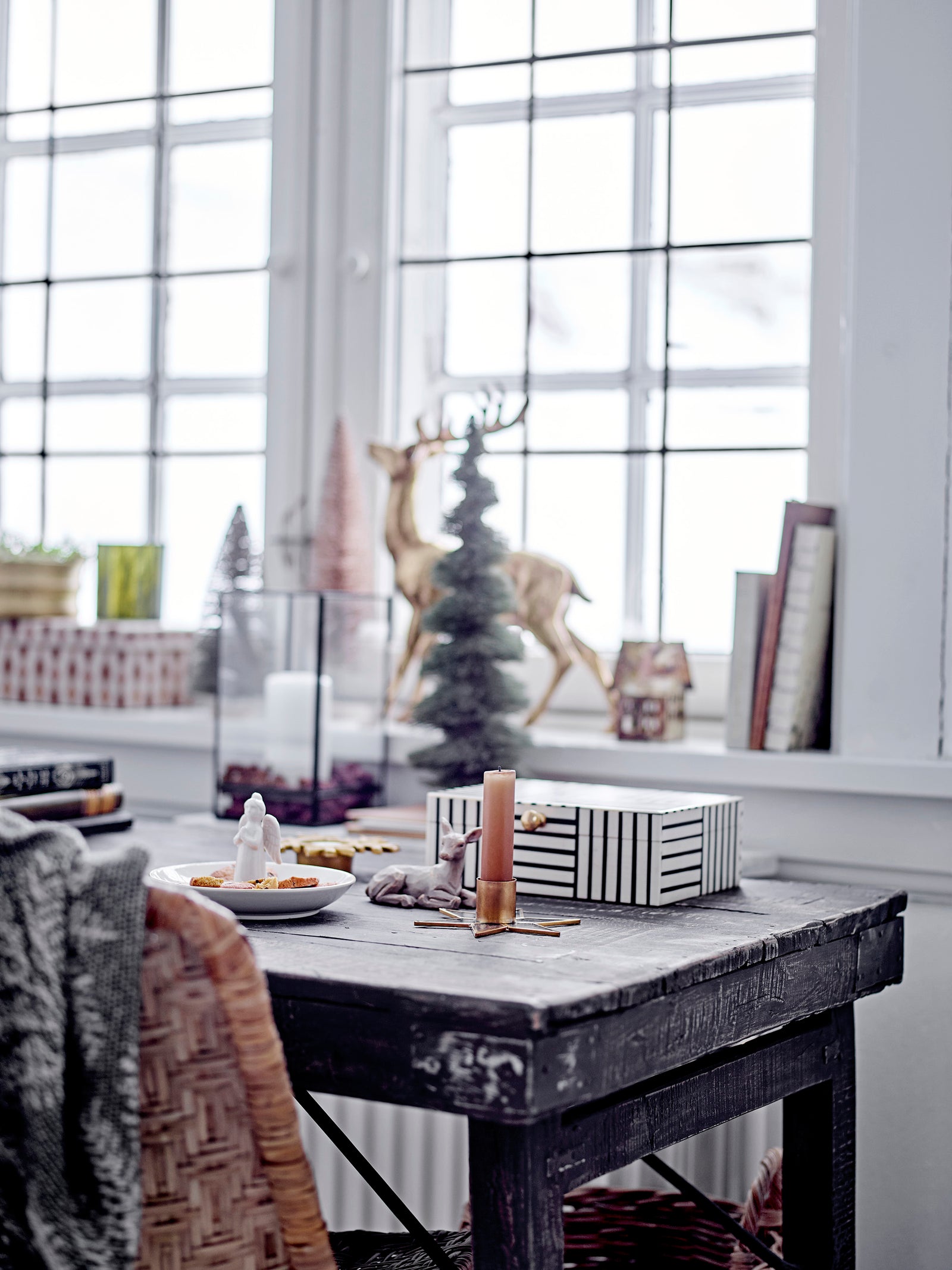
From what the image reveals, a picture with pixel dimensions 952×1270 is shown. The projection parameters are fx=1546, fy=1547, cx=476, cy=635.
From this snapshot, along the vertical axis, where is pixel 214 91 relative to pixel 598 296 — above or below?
above

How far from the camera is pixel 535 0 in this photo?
2482mm

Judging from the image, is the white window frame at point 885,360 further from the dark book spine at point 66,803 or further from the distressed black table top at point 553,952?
the dark book spine at point 66,803

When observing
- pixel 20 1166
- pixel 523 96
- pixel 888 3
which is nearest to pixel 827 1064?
pixel 20 1166

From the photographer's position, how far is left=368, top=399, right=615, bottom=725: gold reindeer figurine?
2.26 m

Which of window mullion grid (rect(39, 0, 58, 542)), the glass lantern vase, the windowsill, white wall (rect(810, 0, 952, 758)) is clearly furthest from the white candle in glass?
window mullion grid (rect(39, 0, 58, 542))

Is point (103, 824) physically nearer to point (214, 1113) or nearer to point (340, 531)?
point (340, 531)

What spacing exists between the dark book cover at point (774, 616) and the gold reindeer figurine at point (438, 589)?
30cm

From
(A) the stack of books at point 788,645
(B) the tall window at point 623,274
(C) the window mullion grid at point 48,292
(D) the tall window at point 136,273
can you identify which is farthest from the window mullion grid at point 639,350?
(C) the window mullion grid at point 48,292

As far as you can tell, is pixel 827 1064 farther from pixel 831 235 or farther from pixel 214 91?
pixel 214 91

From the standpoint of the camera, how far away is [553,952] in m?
1.33

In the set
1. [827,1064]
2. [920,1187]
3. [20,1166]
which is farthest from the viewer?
[920,1187]

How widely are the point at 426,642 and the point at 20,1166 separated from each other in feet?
4.61

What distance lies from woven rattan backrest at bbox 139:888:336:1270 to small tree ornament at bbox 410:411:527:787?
0.95 m

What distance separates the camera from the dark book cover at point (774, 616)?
200cm
